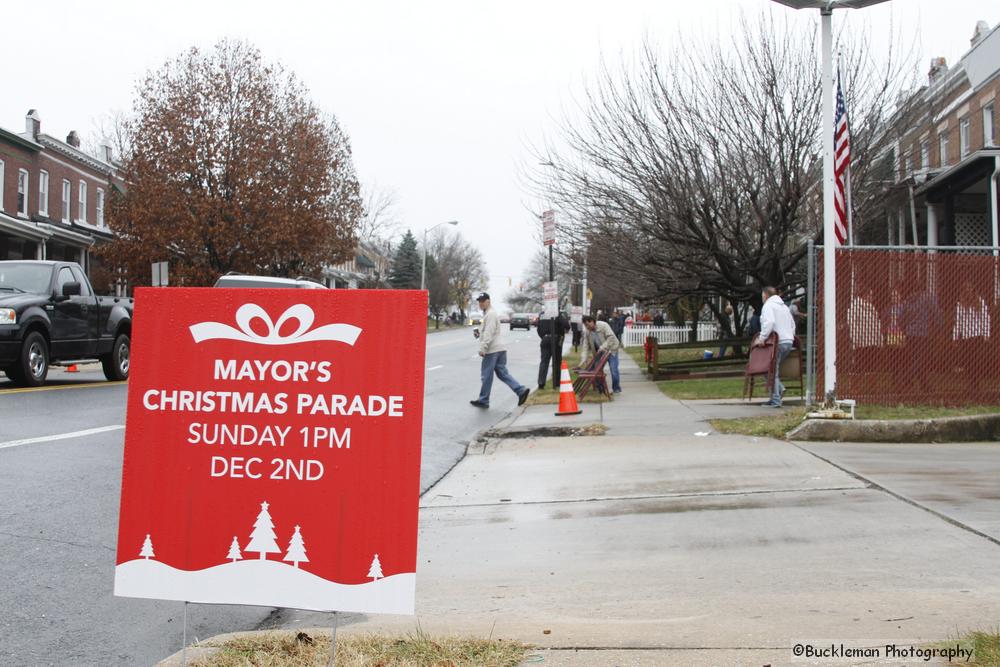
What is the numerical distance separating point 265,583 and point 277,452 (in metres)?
0.50

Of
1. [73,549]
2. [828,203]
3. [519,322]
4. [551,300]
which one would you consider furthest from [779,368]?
[519,322]

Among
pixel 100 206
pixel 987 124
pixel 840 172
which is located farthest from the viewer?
pixel 100 206

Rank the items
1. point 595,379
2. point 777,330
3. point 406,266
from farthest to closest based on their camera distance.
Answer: point 406,266 → point 595,379 → point 777,330

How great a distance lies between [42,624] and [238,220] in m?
30.9

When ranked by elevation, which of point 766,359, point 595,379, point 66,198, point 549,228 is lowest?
A: point 595,379

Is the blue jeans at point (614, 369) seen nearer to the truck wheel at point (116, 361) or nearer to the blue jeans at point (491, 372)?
the blue jeans at point (491, 372)

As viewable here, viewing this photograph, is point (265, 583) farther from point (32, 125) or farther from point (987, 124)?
point (32, 125)

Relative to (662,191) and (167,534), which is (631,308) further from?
(167,534)

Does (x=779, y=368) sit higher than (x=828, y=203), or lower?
lower

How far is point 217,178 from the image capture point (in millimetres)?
34125

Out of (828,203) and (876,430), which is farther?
(828,203)

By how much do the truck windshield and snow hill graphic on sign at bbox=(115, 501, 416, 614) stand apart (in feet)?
42.0

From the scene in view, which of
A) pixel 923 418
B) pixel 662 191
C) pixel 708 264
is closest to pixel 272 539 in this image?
pixel 923 418

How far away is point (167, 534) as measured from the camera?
3496mm
